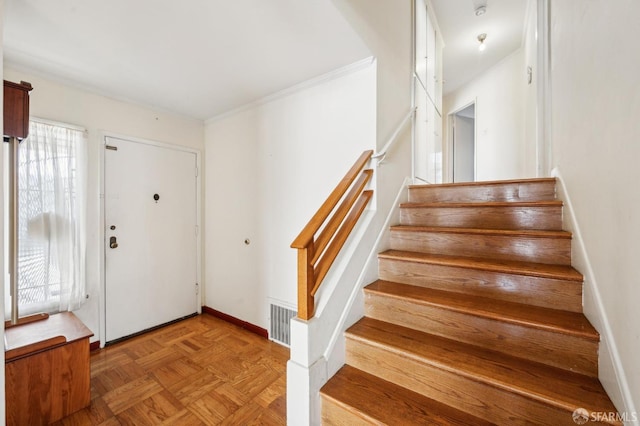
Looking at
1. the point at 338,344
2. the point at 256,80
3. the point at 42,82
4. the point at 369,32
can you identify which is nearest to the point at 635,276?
the point at 338,344

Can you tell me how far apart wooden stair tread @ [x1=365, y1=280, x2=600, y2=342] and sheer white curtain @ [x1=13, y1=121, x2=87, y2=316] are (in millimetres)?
2476

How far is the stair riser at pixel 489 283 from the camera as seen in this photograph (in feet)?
4.02

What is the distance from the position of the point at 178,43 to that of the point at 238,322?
8.49 feet

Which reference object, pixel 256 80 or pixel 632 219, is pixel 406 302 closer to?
pixel 632 219

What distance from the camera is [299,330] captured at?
47.9 inches

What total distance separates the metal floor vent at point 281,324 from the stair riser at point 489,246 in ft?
3.97

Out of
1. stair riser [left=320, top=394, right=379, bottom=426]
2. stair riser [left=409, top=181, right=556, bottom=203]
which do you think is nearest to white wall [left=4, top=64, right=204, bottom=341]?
stair riser [left=320, top=394, right=379, bottom=426]

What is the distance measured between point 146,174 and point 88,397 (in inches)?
76.0

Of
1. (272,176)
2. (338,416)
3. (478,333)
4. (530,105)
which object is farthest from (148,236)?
(530,105)

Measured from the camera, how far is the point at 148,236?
2.67m

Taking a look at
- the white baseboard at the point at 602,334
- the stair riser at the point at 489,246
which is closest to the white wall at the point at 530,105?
the stair riser at the point at 489,246

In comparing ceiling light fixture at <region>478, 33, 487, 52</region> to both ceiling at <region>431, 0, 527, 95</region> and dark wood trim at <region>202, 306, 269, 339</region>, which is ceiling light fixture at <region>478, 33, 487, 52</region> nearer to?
ceiling at <region>431, 0, 527, 95</region>

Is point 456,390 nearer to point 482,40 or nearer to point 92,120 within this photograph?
point 92,120

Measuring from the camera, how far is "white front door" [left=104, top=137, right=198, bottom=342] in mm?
2436
